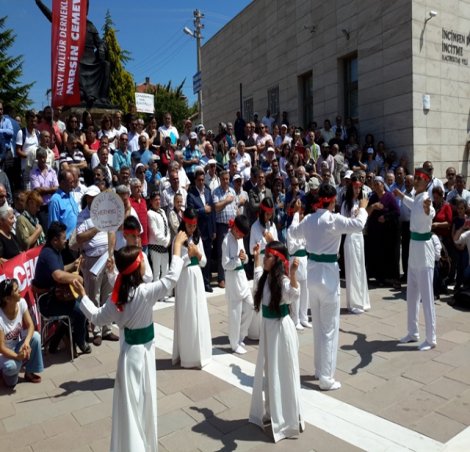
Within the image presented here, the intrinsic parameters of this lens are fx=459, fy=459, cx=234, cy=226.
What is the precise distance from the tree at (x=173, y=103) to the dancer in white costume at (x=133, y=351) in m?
39.8

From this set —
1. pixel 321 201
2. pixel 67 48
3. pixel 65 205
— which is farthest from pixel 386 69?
pixel 65 205

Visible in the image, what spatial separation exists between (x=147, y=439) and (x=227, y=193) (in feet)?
20.1

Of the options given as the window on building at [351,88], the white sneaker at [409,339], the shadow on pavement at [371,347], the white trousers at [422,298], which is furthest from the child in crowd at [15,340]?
the window on building at [351,88]

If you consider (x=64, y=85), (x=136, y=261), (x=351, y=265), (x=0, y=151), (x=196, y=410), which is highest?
(x=64, y=85)

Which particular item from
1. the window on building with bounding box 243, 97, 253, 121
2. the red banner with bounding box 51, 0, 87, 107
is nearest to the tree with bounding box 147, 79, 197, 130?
the window on building with bounding box 243, 97, 253, 121

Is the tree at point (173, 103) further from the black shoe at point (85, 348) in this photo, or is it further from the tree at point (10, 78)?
the black shoe at point (85, 348)

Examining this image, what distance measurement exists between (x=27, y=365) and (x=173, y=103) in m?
41.0

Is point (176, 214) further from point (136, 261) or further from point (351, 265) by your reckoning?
point (136, 261)

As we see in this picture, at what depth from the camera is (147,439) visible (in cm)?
353

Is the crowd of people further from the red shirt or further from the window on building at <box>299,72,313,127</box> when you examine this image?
the window on building at <box>299,72,313,127</box>

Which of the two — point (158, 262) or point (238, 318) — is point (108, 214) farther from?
point (158, 262)

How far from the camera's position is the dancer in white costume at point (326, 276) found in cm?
485

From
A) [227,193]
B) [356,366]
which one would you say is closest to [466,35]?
[227,193]

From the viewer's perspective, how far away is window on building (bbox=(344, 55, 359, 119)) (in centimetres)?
1569
